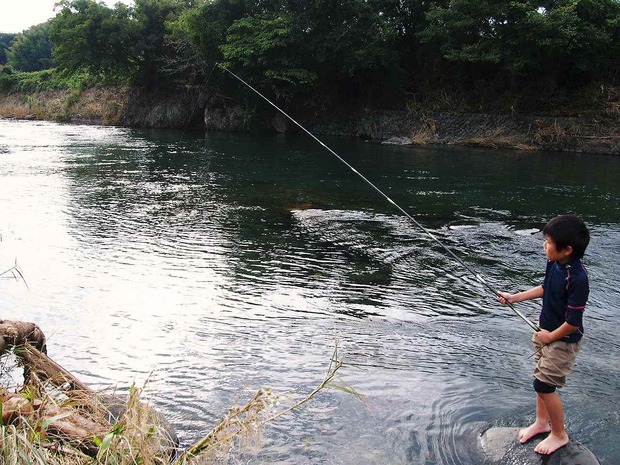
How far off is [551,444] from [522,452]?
18 centimetres

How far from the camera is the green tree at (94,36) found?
108 ft

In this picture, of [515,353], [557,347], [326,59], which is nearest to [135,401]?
[557,347]

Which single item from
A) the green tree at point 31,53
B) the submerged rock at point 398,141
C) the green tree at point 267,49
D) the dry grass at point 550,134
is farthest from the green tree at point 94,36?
the green tree at point 31,53

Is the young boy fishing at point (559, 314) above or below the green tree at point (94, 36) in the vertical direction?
below

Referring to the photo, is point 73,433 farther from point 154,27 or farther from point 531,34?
point 154,27

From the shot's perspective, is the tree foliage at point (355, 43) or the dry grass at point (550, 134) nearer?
the dry grass at point (550, 134)

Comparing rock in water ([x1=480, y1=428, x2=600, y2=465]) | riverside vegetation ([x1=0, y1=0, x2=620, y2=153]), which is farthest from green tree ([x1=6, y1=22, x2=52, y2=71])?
rock in water ([x1=480, y1=428, x2=600, y2=465])

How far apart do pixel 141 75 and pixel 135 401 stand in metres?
36.8

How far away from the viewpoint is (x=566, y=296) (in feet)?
10.3

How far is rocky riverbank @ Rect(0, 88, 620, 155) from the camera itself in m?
22.8

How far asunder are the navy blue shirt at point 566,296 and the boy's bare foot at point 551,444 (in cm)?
66

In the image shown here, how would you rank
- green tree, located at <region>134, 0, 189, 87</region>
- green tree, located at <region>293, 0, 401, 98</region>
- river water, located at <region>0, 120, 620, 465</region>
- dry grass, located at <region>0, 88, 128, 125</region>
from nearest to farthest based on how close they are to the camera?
1. river water, located at <region>0, 120, 620, 465</region>
2. green tree, located at <region>293, 0, 401, 98</region>
3. green tree, located at <region>134, 0, 189, 87</region>
4. dry grass, located at <region>0, 88, 128, 125</region>

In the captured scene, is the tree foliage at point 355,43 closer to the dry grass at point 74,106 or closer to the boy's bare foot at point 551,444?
the dry grass at point 74,106

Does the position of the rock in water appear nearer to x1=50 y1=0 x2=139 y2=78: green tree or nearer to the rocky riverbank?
the rocky riverbank
